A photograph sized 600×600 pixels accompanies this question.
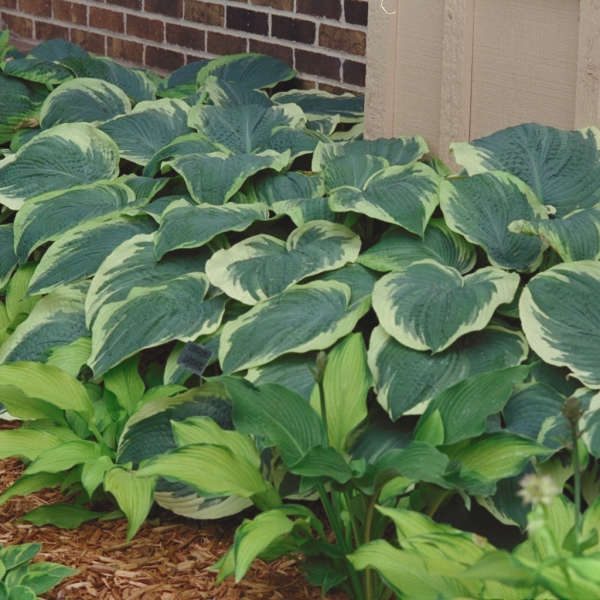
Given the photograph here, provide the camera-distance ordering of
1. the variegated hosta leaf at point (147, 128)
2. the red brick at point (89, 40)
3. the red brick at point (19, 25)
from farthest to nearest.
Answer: the red brick at point (19, 25), the red brick at point (89, 40), the variegated hosta leaf at point (147, 128)

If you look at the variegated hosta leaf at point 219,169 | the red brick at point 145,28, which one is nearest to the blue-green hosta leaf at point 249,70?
the red brick at point 145,28

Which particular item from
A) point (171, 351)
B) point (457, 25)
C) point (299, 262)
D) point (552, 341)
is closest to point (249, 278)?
point (299, 262)

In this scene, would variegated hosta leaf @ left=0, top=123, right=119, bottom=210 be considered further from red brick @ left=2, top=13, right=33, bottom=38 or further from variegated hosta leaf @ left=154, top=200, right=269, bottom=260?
red brick @ left=2, top=13, right=33, bottom=38

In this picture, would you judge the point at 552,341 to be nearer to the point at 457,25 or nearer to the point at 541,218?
the point at 541,218

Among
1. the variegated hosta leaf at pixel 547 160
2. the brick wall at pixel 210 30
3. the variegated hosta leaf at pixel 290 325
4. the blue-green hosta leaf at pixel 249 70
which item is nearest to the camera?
the variegated hosta leaf at pixel 290 325

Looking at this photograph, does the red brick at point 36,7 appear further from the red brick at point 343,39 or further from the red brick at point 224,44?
the red brick at point 343,39

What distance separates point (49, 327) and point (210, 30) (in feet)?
6.59

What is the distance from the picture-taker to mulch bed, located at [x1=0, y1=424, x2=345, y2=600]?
93.7 inches

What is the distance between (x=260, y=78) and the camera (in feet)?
14.2

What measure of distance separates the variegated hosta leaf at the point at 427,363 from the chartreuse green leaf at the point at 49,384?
0.68m

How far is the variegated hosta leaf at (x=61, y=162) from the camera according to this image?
3.53 meters

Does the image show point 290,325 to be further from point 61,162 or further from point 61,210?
point 61,162

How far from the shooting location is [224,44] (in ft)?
15.4

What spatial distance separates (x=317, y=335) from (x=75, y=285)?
802 mm
